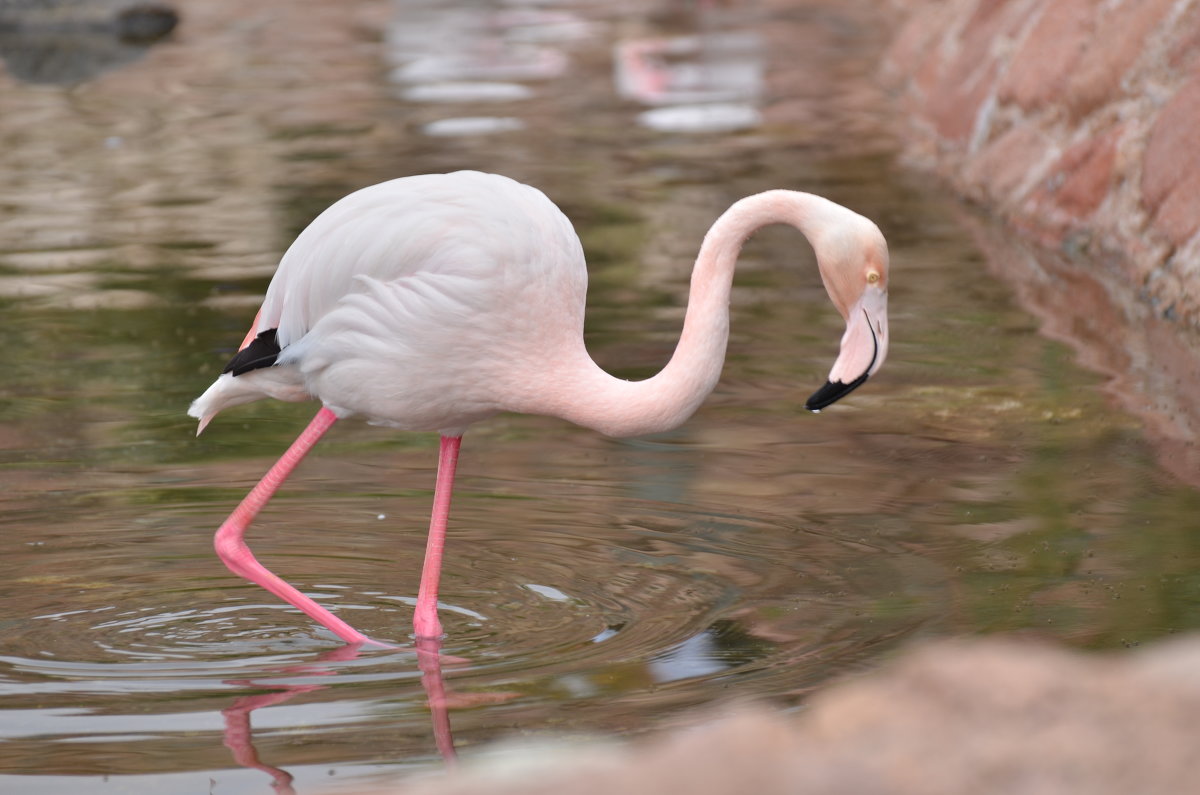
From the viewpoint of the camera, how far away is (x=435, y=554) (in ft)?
16.1

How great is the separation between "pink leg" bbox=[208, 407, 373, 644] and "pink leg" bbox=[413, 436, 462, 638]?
0.15 meters

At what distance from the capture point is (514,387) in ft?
15.5

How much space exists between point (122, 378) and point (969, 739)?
5.32 m

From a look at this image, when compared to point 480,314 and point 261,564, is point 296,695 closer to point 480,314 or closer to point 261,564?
point 261,564

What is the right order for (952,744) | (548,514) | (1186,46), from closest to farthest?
1. (952,744)
2. (548,514)
3. (1186,46)

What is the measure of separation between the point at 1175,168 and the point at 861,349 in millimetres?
4048

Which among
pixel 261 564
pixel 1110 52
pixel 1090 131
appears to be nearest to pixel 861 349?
pixel 261 564

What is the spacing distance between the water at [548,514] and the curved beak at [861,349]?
607 millimetres

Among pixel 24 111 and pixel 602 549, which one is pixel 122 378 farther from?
pixel 24 111

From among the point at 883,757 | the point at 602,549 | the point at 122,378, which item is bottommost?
the point at 122,378

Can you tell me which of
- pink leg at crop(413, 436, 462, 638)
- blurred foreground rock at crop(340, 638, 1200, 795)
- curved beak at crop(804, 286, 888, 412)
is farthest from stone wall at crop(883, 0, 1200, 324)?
blurred foreground rock at crop(340, 638, 1200, 795)

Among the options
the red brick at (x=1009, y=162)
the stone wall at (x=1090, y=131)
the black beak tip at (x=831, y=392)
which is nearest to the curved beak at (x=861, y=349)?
the black beak tip at (x=831, y=392)

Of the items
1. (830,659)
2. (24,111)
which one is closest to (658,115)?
(24,111)

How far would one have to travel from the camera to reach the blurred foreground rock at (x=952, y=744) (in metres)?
2.21
